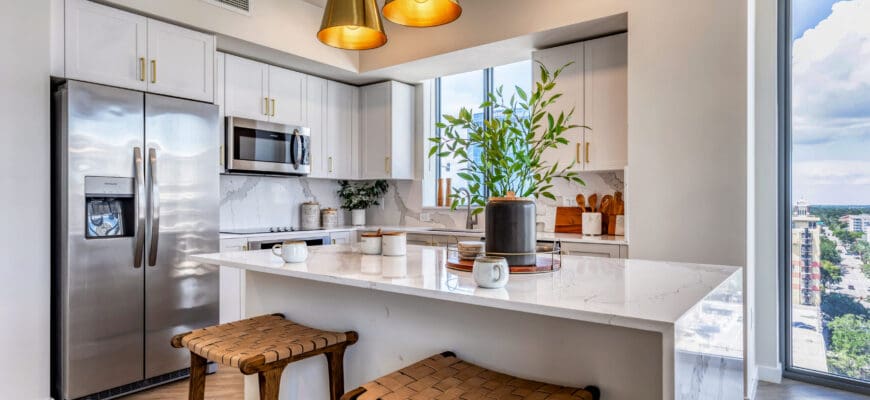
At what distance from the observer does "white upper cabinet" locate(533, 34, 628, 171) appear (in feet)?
11.1

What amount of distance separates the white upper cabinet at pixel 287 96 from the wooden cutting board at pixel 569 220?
2.26 metres

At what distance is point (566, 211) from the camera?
12.9 feet

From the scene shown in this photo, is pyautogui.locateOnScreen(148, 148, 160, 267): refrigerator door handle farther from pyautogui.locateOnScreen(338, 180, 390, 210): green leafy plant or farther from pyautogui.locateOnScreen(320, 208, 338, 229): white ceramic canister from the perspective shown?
pyautogui.locateOnScreen(338, 180, 390, 210): green leafy plant

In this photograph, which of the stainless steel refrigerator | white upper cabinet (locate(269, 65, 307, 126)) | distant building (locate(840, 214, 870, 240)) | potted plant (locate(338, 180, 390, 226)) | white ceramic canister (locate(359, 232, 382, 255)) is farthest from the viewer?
potted plant (locate(338, 180, 390, 226))

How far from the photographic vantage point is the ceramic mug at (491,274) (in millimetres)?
1276

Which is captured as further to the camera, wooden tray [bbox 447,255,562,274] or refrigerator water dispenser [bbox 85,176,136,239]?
refrigerator water dispenser [bbox 85,176,136,239]

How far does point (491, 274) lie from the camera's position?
50.3 inches

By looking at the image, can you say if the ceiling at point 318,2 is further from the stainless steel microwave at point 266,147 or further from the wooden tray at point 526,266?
the wooden tray at point 526,266

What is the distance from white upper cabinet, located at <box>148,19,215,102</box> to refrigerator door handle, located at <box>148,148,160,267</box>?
0.45 metres

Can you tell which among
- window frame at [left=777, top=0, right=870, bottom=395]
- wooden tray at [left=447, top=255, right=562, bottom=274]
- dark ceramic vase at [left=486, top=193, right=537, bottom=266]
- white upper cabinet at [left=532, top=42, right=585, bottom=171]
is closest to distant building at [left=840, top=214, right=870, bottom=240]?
window frame at [left=777, top=0, right=870, bottom=395]

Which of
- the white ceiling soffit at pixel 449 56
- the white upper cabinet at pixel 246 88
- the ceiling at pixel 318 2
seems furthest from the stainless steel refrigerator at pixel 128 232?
the ceiling at pixel 318 2

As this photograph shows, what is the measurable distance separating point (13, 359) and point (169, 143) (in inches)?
53.0

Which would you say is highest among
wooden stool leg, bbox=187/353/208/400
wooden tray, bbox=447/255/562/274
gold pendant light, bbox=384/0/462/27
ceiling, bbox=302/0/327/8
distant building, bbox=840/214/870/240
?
ceiling, bbox=302/0/327/8

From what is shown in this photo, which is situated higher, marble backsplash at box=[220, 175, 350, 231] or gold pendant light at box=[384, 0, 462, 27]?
gold pendant light at box=[384, 0, 462, 27]
